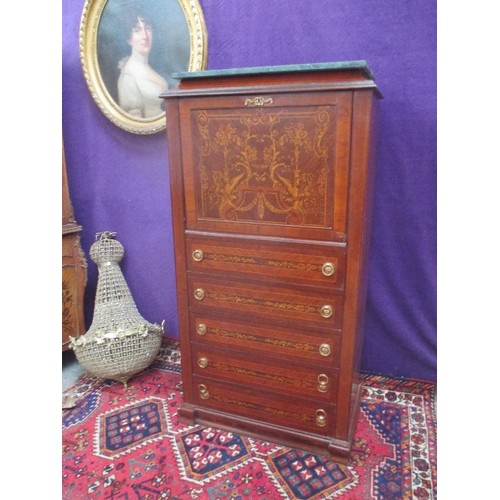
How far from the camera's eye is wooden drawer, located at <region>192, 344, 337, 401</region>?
1689 mm

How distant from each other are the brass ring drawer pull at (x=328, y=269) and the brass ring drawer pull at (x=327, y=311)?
0.14 m

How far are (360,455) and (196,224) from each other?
3.99ft

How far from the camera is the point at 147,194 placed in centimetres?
249

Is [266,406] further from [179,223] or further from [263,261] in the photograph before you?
[179,223]

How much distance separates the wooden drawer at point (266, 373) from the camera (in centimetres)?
169

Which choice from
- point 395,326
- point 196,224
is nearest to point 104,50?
point 196,224

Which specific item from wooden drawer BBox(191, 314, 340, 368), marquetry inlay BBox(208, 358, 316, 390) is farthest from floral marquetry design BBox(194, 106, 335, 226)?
marquetry inlay BBox(208, 358, 316, 390)

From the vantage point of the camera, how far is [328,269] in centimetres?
154

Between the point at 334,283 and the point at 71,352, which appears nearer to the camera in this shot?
the point at 334,283

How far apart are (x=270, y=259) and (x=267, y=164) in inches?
14.5

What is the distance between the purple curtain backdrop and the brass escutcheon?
61cm

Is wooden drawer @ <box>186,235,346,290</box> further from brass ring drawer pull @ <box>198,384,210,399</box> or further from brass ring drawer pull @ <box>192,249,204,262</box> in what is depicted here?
brass ring drawer pull @ <box>198,384,210,399</box>

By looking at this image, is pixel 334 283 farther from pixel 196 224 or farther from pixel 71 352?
pixel 71 352

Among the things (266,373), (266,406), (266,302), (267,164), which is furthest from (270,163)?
(266,406)
